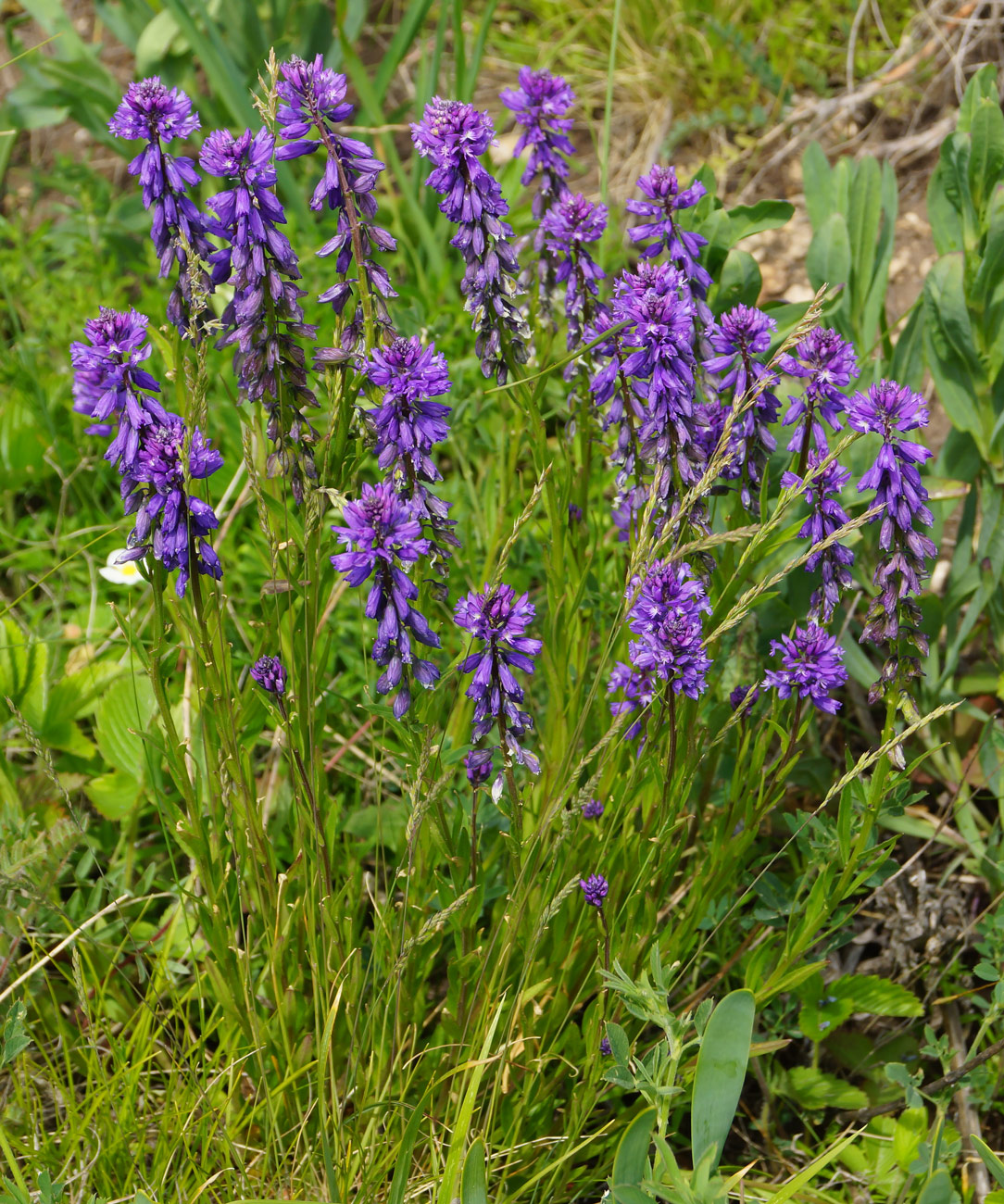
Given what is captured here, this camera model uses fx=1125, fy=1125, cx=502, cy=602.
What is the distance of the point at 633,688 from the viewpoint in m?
2.15

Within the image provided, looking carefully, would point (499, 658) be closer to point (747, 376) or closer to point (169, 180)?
point (747, 376)

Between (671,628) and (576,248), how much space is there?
0.91m

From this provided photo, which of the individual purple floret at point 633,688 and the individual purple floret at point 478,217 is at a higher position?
the individual purple floret at point 478,217

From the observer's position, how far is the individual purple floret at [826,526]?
6.28ft

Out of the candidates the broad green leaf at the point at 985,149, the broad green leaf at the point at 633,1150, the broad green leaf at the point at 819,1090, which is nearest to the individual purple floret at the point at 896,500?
the broad green leaf at the point at 633,1150

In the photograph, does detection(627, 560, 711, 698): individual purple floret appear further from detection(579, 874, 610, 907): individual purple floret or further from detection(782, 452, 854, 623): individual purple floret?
detection(579, 874, 610, 907): individual purple floret

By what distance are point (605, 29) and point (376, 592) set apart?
4.74m

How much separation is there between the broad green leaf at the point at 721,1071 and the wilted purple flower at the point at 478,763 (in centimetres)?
53

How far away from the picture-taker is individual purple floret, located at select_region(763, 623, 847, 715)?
6.44ft

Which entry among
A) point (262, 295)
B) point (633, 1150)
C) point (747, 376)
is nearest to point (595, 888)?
point (633, 1150)

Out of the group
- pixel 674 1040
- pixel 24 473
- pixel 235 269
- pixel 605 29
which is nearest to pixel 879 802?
pixel 674 1040

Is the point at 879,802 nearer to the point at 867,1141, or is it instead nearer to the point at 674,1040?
the point at 674,1040

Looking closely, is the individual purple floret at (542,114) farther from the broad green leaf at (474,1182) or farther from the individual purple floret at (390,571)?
the broad green leaf at (474,1182)

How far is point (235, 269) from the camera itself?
174cm
